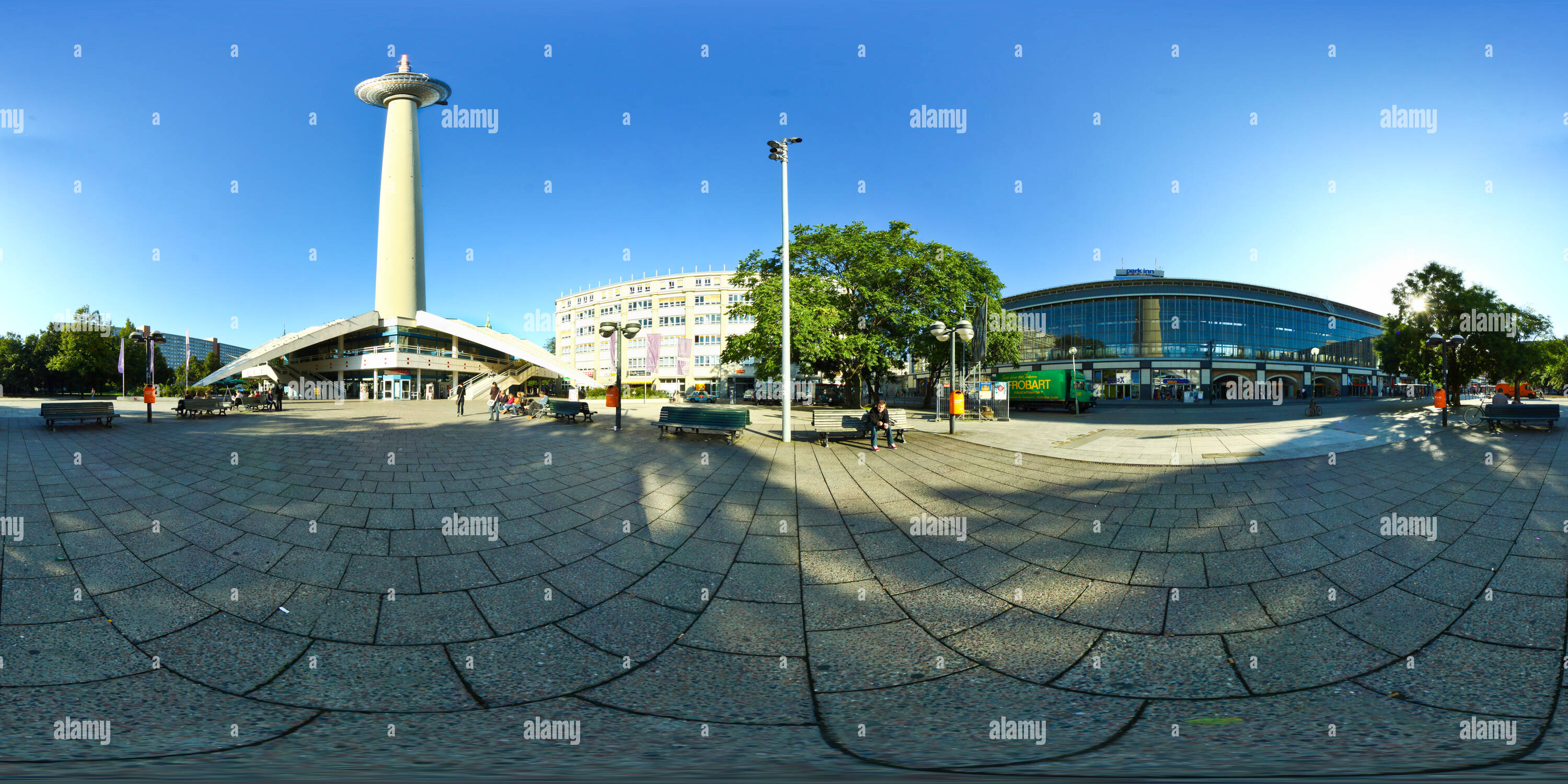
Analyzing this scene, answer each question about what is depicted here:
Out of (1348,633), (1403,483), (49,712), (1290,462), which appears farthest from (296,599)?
(1290,462)

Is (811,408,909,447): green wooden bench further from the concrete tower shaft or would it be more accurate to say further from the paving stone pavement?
the concrete tower shaft

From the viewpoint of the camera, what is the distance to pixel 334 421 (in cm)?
1744

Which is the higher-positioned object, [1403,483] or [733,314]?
[733,314]

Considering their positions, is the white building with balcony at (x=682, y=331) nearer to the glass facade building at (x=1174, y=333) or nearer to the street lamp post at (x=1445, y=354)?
the glass facade building at (x=1174, y=333)

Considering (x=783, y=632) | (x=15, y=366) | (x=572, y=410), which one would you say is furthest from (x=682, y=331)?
(x=783, y=632)

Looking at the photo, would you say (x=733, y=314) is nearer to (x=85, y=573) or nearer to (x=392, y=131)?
(x=85, y=573)

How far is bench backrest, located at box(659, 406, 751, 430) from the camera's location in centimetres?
1156

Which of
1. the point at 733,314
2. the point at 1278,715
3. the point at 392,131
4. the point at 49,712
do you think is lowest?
the point at 1278,715

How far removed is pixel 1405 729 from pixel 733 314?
20726 mm

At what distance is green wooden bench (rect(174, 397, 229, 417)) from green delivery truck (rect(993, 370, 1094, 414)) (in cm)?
3274

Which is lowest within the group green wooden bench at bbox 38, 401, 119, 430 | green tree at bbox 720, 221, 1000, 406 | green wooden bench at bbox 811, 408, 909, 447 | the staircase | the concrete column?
green wooden bench at bbox 811, 408, 909, 447

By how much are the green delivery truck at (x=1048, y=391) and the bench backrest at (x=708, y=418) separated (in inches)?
869

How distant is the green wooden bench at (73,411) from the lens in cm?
1298

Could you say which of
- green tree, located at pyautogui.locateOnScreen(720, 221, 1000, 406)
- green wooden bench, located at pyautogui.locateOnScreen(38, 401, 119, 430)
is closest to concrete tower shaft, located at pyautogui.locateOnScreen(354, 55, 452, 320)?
green wooden bench, located at pyautogui.locateOnScreen(38, 401, 119, 430)
